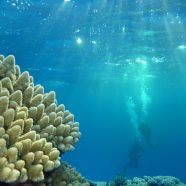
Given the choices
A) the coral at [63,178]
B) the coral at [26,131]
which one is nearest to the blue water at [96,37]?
the coral at [63,178]

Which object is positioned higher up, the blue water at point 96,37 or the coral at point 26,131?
the blue water at point 96,37

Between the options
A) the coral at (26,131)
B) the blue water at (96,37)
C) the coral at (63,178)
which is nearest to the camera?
the coral at (26,131)

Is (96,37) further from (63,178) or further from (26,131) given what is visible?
(26,131)

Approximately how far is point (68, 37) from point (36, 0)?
9224 millimetres

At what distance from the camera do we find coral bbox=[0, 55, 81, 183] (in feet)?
13.3

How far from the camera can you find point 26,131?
4.63 m

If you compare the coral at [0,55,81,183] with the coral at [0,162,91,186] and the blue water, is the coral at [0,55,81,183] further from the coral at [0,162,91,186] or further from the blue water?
the blue water

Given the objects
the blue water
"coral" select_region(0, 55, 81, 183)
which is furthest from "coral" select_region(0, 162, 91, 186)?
the blue water

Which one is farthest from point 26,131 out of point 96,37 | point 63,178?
point 96,37

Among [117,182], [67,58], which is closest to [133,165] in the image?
[67,58]

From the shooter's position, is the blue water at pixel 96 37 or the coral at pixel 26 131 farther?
the blue water at pixel 96 37

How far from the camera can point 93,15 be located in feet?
81.5

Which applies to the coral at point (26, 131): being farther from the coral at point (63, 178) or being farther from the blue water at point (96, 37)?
the blue water at point (96, 37)

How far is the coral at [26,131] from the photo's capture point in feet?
13.3
